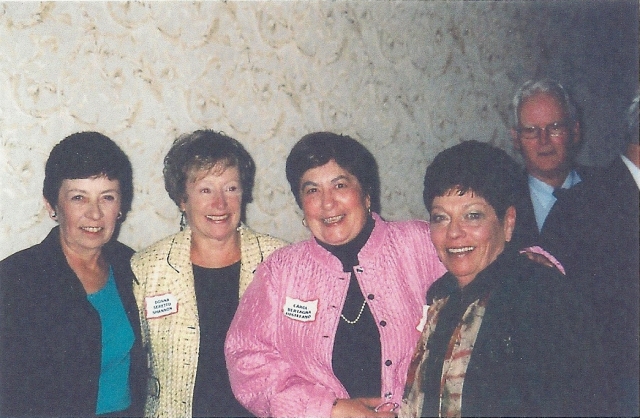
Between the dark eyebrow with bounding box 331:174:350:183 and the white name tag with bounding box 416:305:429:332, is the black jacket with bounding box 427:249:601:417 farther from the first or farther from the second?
the dark eyebrow with bounding box 331:174:350:183

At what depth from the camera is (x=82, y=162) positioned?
178cm

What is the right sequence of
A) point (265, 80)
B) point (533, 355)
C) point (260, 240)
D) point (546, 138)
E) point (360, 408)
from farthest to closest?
point (546, 138)
point (265, 80)
point (260, 240)
point (360, 408)
point (533, 355)

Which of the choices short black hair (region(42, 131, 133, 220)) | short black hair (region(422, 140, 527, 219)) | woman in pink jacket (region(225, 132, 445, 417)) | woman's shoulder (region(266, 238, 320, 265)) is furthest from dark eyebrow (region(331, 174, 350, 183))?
short black hair (region(42, 131, 133, 220))

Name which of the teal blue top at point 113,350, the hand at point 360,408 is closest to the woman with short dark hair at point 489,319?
the hand at point 360,408

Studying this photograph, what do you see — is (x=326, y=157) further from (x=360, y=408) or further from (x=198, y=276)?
(x=360, y=408)

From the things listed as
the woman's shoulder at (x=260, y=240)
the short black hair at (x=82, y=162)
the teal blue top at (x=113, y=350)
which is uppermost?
the short black hair at (x=82, y=162)

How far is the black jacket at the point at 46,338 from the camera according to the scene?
1670 mm

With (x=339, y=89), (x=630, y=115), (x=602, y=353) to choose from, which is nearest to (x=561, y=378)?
(x=602, y=353)

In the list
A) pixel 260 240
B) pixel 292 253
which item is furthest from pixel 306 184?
pixel 260 240

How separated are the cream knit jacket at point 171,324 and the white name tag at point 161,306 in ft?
0.04

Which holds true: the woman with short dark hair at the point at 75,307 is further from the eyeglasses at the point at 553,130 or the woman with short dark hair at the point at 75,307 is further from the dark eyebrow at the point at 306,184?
the eyeglasses at the point at 553,130

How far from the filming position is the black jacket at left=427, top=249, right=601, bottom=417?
118cm

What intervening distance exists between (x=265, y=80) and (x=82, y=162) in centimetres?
89

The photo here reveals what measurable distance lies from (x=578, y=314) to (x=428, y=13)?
206 centimetres
